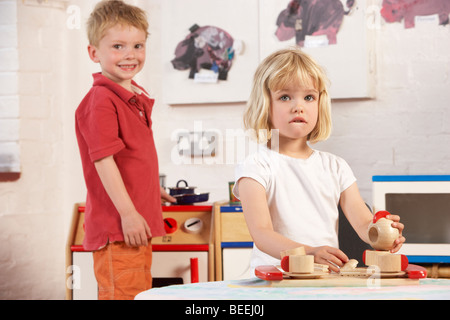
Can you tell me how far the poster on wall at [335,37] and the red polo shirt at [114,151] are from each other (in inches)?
35.3

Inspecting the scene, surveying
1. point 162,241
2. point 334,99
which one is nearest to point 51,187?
point 162,241

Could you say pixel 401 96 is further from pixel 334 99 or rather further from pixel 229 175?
pixel 229 175

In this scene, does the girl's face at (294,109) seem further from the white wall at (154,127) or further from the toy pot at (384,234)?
the white wall at (154,127)

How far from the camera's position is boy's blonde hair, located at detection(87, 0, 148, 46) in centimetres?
148

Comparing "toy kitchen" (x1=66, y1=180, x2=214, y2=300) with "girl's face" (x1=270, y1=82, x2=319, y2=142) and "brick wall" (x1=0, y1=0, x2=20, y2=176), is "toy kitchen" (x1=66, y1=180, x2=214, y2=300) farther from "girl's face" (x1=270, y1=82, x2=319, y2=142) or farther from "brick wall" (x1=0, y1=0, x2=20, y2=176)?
"girl's face" (x1=270, y1=82, x2=319, y2=142)

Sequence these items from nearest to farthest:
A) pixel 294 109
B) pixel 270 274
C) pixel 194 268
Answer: pixel 270 274 < pixel 294 109 < pixel 194 268

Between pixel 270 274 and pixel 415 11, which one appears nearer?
pixel 270 274

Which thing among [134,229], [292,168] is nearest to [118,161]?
[134,229]

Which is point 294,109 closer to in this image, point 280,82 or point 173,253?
point 280,82

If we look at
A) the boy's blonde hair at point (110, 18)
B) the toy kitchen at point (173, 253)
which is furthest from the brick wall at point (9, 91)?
the boy's blonde hair at point (110, 18)

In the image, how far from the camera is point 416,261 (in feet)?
5.86

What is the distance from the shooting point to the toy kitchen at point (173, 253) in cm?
181

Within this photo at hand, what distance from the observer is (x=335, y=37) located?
215cm

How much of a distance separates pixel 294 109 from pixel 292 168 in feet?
0.42
